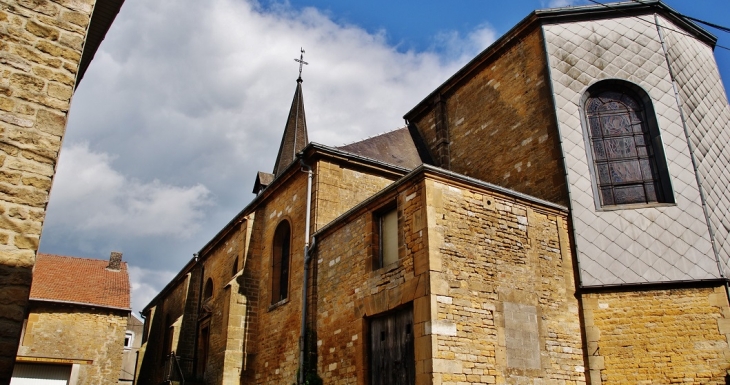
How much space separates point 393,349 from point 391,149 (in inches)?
281

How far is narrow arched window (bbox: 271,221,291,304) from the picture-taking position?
13.7 m

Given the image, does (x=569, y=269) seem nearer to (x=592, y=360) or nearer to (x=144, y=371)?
(x=592, y=360)

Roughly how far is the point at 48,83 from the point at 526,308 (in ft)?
24.3

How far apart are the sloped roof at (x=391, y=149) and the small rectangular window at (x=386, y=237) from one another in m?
3.69

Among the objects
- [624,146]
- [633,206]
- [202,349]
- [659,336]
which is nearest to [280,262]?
[202,349]

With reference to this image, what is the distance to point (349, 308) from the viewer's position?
33.5 ft

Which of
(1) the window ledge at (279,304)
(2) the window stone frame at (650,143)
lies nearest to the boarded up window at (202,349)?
(1) the window ledge at (279,304)

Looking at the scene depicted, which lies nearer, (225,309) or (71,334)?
(225,309)

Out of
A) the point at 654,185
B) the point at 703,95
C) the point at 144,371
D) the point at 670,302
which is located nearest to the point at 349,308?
the point at 670,302

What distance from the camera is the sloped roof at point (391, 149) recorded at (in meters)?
14.3

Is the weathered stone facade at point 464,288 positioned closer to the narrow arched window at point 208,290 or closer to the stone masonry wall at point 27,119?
the stone masonry wall at point 27,119

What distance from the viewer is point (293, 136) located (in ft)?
78.6

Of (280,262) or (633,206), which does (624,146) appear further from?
(280,262)

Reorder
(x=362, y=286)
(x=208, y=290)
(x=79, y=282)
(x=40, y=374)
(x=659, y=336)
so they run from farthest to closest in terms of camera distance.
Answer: (x=79, y=282), (x=208, y=290), (x=40, y=374), (x=362, y=286), (x=659, y=336)
